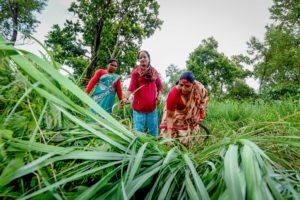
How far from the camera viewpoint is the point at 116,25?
9.95 metres

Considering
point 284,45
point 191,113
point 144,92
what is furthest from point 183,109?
point 284,45

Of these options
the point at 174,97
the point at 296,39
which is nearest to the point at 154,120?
the point at 174,97

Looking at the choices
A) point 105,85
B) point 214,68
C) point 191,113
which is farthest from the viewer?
point 214,68

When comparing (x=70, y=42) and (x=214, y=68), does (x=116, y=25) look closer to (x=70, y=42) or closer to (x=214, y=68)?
(x=70, y=42)

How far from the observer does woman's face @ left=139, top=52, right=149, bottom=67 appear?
2457 millimetres

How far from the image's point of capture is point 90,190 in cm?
31

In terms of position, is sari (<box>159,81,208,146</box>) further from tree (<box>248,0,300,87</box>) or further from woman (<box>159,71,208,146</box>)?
tree (<box>248,0,300,87</box>)

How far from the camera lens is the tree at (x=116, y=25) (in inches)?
Answer: 318

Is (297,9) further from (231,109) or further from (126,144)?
(126,144)

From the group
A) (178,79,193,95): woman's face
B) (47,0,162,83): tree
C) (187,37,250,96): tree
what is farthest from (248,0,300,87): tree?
(178,79,193,95): woman's face

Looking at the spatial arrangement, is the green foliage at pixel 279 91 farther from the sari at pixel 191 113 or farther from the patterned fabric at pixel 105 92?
the patterned fabric at pixel 105 92

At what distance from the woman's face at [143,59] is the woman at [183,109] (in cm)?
79

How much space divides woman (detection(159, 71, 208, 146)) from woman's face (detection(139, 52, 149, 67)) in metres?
0.79

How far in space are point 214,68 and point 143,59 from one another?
760 inches
